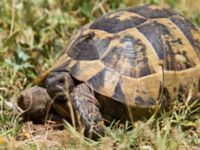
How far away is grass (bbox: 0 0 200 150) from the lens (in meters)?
3.62

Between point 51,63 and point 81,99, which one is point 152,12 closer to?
point 81,99

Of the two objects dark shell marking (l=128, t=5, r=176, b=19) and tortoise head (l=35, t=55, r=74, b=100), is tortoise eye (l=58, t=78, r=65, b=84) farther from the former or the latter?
dark shell marking (l=128, t=5, r=176, b=19)

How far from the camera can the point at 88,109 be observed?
3969mm

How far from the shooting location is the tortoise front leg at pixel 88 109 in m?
3.86

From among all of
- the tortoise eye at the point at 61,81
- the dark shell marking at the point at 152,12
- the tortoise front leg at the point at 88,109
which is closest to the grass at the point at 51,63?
the tortoise front leg at the point at 88,109

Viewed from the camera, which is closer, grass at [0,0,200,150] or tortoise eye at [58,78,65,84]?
grass at [0,0,200,150]

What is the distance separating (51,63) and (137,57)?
4.17 feet

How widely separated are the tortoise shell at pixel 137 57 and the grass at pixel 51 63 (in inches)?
8.6

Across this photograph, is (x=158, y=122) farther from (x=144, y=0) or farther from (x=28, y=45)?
(x=144, y=0)

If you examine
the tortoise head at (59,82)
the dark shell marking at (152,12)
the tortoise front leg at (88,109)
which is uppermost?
the dark shell marking at (152,12)

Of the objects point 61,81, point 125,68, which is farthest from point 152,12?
point 61,81

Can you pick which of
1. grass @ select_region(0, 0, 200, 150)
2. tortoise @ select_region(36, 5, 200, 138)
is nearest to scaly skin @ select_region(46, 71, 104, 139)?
tortoise @ select_region(36, 5, 200, 138)

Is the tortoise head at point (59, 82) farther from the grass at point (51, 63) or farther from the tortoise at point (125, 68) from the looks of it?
the grass at point (51, 63)

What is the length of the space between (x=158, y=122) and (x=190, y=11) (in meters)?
2.47
